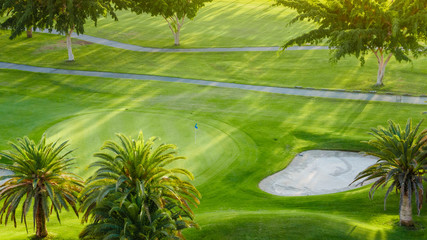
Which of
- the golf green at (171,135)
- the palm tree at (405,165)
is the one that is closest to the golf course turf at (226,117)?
the golf green at (171,135)

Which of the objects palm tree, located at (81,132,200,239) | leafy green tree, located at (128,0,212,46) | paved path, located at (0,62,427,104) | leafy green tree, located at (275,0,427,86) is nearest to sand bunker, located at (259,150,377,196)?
palm tree, located at (81,132,200,239)

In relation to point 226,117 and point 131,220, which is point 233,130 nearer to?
point 226,117

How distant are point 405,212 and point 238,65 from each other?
45702mm

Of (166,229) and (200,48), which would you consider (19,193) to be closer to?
(166,229)

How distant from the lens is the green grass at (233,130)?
80.6 feet

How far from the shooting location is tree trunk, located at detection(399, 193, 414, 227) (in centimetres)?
2388

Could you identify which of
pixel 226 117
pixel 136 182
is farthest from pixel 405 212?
pixel 226 117

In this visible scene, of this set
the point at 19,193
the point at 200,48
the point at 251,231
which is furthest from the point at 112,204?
the point at 200,48

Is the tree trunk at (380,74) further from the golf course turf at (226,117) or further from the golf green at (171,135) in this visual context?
the golf green at (171,135)

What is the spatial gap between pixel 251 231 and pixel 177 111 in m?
24.3

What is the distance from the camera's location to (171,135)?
3769 centimetres

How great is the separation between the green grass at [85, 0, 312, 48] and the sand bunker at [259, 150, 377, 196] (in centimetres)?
4612

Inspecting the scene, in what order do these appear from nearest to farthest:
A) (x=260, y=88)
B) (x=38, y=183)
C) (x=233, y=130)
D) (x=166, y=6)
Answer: (x=38, y=183), (x=233, y=130), (x=260, y=88), (x=166, y=6)

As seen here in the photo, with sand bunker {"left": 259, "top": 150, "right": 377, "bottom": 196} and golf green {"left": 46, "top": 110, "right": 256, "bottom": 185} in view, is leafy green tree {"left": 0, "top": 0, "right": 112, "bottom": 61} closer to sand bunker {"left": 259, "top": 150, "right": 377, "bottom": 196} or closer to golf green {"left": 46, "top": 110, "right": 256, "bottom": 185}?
golf green {"left": 46, "top": 110, "right": 256, "bottom": 185}
